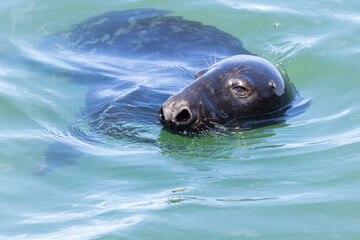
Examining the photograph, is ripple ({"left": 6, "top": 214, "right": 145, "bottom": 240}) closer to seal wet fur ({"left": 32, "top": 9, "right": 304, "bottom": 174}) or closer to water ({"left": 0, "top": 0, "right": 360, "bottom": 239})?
water ({"left": 0, "top": 0, "right": 360, "bottom": 239})

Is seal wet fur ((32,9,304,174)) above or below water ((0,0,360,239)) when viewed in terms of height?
above

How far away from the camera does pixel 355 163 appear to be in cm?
554

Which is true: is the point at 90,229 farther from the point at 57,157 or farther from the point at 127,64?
the point at 127,64

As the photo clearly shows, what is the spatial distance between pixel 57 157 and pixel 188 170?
4.47ft

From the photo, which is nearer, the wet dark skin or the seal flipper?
the seal flipper

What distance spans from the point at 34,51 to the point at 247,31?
3345mm

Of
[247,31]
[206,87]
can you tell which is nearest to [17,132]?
[206,87]

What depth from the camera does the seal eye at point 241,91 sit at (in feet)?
21.7

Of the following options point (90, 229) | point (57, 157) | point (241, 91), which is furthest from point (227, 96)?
point (90, 229)

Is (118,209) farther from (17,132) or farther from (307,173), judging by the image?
(17,132)

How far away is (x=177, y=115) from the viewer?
610cm

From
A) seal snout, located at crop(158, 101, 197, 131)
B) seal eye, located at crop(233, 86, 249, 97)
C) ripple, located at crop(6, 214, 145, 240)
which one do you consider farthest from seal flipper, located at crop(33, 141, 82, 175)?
seal eye, located at crop(233, 86, 249, 97)

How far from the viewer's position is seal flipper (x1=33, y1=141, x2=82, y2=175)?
5974mm

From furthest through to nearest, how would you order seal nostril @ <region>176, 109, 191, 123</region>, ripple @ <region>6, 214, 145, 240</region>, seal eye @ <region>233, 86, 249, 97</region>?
1. seal eye @ <region>233, 86, 249, 97</region>
2. seal nostril @ <region>176, 109, 191, 123</region>
3. ripple @ <region>6, 214, 145, 240</region>
